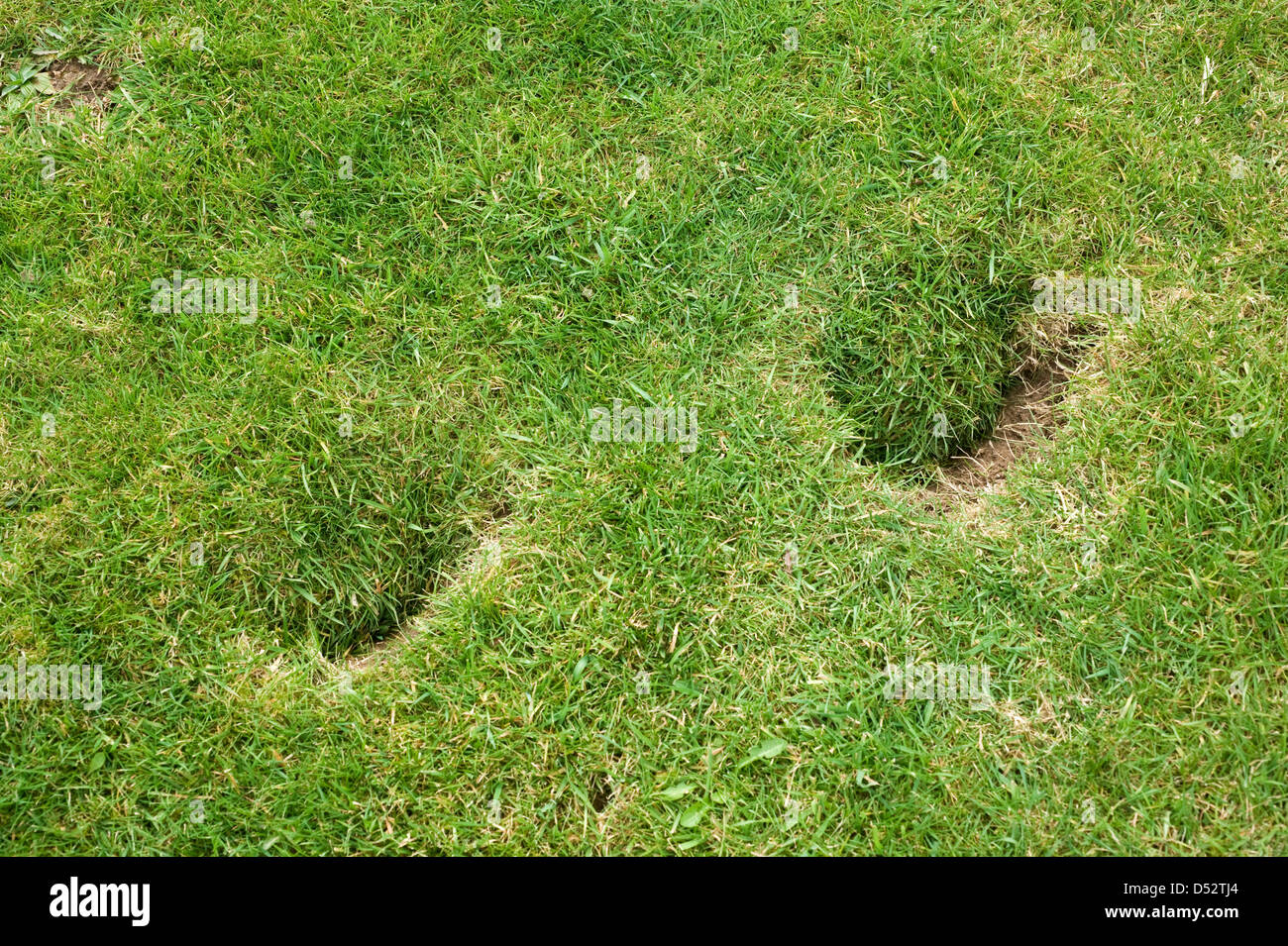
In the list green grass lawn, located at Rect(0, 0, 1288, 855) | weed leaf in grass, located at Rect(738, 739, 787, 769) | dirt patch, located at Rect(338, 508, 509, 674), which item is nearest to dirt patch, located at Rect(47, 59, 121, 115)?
green grass lawn, located at Rect(0, 0, 1288, 855)

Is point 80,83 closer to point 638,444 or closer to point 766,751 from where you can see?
point 638,444

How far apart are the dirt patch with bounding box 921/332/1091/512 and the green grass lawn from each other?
4 centimetres

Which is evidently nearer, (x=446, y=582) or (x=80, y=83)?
(x=446, y=582)

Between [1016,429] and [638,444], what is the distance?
1.20m

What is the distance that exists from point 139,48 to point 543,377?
6.44 ft

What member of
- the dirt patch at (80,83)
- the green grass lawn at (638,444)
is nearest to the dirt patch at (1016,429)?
the green grass lawn at (638,444)

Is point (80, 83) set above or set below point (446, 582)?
above

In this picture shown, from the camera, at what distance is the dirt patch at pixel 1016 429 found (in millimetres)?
3105

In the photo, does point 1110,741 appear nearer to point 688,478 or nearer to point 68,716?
point 688,478

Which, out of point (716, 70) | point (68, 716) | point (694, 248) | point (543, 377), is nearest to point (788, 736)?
point (543, 377)

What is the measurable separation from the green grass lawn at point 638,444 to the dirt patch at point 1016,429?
0.04 meters

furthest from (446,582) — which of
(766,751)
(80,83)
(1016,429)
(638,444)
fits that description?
(80,83)

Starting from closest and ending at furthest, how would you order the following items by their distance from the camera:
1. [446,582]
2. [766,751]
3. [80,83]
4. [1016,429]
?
[766,751]
[446,582]
[1016,429]
[80,83]

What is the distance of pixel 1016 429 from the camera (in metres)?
3.19
